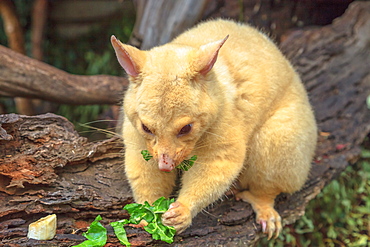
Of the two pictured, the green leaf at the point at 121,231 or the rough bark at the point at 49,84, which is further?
the rough bark at the point at 49,84

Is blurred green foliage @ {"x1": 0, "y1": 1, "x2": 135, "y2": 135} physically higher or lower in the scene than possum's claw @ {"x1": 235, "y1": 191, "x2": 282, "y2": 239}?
lower

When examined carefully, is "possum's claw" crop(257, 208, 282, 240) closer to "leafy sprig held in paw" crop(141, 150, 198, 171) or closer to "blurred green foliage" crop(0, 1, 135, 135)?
"leafy sprig held in paw" crop(141, 150, 198, 171)

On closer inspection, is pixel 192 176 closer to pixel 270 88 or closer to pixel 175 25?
pixel 270 88

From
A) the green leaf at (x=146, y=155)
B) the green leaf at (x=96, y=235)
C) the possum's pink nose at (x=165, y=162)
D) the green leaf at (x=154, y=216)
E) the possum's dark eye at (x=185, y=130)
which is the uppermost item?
the possum's dark eye at (x=185, y=130)

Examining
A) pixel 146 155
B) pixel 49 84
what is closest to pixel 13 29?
pixel 49 84

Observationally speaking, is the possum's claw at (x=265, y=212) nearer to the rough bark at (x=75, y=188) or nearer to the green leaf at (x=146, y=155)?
the rough bark at (x=75, y=188)

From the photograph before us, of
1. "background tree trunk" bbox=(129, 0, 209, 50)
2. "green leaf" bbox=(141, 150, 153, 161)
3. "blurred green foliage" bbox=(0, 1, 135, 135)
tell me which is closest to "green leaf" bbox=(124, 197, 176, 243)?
"green leaf" bbox=(141, 150, 153, 161)

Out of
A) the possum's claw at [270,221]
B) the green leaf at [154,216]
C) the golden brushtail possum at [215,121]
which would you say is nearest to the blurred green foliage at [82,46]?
the golden brushtail possum at [215,121]
